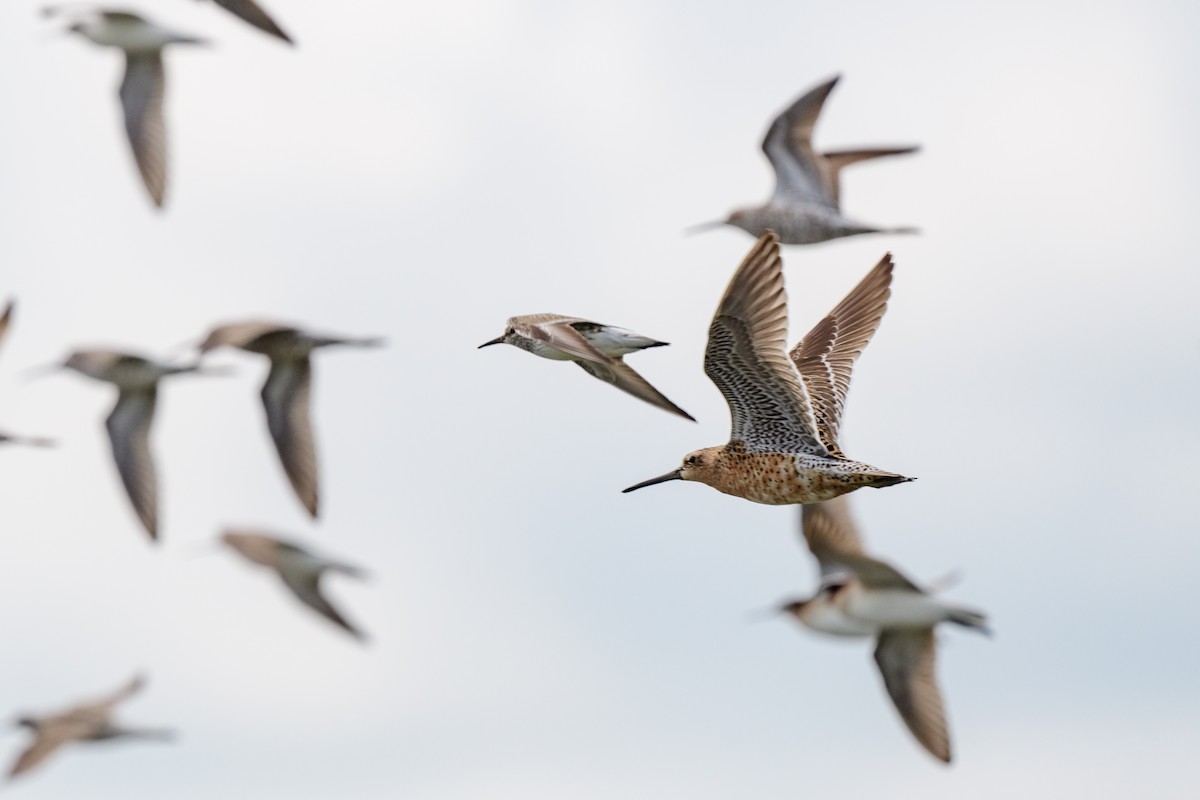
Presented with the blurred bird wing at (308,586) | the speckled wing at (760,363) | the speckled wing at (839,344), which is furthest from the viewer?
the blurred bird wing at (308,586)

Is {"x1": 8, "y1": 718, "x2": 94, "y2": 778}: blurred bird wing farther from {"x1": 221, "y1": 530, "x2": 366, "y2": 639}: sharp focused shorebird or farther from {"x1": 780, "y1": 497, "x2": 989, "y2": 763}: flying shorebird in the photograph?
{"x1": 780, "y1": 497, "x2": 989, "y2": 763}: flying shorebird

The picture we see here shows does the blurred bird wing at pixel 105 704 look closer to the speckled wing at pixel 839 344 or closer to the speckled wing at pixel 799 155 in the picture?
the speckled wing at pixel 839 344

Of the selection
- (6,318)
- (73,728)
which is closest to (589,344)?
(73,728)

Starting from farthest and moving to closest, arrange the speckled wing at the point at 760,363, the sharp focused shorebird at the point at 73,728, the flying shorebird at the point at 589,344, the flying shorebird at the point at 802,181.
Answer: the flying shorebird at the point at 802,181
the sharp focused shorebird at the point at 73,728
the flying shorebird at the point at 589,344
the speckled wing at the point at 760,363

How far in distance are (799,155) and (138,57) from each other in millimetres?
6629

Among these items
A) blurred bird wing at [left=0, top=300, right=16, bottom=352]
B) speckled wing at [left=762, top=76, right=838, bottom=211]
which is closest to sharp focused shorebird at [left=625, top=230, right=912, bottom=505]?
blurred bird wing at [left=0, top=300, right=16, bottom=352]

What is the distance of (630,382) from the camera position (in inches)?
499

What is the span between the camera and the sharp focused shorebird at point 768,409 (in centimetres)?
1213

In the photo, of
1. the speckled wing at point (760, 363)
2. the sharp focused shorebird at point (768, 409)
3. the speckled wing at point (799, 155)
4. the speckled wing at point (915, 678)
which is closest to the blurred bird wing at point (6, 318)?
the sharp focused shorebird at point (768, 409)

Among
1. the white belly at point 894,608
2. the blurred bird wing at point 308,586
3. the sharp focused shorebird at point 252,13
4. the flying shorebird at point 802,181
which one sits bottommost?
the blurred bird wing at point 308,586

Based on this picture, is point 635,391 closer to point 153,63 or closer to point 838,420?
point 838,420

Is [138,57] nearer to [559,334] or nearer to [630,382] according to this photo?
[559,334]

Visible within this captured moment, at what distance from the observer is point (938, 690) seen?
15.0 metres

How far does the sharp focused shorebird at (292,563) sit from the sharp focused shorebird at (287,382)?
66.3 inches
